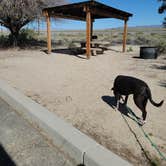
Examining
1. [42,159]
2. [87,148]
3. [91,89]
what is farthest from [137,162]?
[91,89]

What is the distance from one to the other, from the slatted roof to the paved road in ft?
27.3

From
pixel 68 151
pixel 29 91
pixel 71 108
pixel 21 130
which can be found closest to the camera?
pixel 68 151

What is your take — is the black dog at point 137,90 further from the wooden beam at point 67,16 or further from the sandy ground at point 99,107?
the wooden beam at point 67,16

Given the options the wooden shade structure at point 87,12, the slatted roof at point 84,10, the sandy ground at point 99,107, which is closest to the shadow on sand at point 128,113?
the sandy ground at point 99,107

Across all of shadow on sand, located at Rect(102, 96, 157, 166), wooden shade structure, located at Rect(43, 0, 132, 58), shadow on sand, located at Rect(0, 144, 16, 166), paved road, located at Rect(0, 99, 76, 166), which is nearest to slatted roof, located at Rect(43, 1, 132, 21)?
wooden shade structure, located at Rect(43, 0, 132, 58)

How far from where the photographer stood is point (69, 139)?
265cm

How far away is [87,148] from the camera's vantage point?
2436mm

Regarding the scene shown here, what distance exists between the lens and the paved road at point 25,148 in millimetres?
2393

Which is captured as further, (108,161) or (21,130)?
(21,130)

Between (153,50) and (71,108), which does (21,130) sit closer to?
(71,108)

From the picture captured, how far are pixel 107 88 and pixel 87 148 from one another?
319 centimetres

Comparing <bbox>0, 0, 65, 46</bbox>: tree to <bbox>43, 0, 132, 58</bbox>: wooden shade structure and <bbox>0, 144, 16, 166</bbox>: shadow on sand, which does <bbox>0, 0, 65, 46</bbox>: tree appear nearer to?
<bbox>43, 0, 132, 58</bbox>: wooden shade structure

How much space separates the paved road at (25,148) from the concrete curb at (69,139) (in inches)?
4.9

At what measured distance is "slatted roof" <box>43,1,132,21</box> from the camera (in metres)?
10.2
